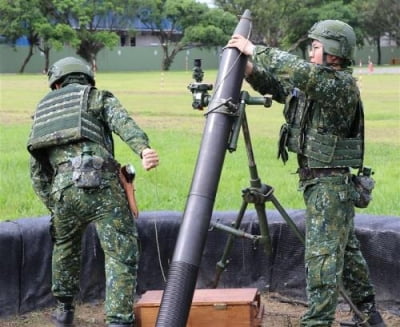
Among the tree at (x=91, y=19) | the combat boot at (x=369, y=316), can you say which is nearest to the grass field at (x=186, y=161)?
the combat boot at (x=369, y=316)

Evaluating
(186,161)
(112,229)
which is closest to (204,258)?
(112,229)

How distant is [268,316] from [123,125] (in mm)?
1725

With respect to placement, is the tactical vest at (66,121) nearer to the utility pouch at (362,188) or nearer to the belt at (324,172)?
the belt at (324,172)

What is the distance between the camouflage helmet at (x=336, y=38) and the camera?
3.88 metres

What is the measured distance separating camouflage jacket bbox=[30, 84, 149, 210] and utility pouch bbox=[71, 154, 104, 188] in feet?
0.33

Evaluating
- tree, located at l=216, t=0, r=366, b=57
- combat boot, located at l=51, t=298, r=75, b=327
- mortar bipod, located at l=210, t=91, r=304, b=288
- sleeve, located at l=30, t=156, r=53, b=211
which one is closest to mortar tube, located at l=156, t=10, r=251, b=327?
mortar bipod, located at l=210, t=91, r=304, b=288

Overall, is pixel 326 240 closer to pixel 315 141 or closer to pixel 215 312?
pixel 315 141

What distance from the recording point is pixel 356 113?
13.2 feet

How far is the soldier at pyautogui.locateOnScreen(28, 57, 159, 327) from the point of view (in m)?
4.15

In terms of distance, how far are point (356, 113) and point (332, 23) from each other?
465mm

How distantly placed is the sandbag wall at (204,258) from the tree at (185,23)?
5411 cm

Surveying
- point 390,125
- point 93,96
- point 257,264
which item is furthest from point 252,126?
point 93,96

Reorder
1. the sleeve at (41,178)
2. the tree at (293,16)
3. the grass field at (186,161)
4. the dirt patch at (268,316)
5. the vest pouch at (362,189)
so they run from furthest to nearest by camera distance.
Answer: the tree at (293,16) < the grass field at (186,161) < the dirt patch at (268,316) < the sleeve at (41,178) < the vest pouch at (362,189)

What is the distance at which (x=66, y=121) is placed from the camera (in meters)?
4.23
